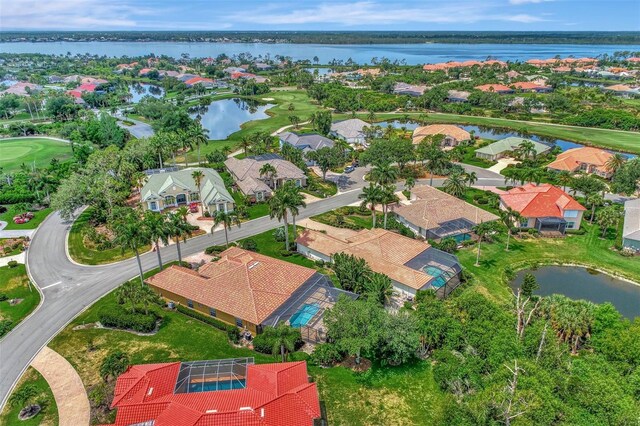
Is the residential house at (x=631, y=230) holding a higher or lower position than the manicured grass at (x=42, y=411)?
higher

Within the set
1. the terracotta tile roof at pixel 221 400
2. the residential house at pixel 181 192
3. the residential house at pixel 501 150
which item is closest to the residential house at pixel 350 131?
the residential house at pixel 501 150

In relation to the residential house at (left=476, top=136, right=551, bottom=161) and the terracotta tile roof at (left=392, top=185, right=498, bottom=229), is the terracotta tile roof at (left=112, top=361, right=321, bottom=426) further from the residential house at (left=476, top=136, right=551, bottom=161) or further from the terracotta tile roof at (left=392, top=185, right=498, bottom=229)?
the residential house at (left=476, top=136, right=551, bottom=161)

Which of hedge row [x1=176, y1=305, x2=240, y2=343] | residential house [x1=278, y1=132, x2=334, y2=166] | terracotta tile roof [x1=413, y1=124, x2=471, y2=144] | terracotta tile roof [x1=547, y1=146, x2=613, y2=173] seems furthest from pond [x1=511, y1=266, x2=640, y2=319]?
terracotta tile roof [x1=413, y1=124, x2=471, y2=144]

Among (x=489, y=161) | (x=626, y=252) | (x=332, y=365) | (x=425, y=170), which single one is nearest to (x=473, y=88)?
(x=489, y=161)

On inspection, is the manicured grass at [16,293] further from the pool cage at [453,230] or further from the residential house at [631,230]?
the residential house at [631,230]

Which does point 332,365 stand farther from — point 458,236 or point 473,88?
point 473,88
